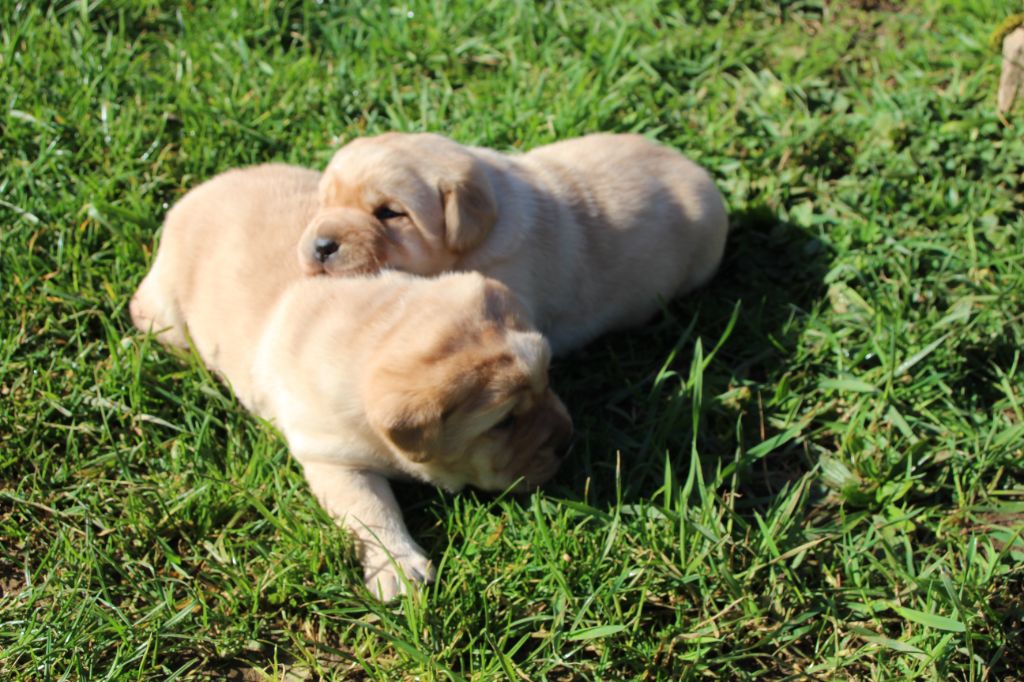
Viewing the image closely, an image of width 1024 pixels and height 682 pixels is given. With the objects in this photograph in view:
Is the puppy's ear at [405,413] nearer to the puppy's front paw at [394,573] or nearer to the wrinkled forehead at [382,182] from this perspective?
the puppy's front paw at [394,573]

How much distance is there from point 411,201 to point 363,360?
0.78 metres

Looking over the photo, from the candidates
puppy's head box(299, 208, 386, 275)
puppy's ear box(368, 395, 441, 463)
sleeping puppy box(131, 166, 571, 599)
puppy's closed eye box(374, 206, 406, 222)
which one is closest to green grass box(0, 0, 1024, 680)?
sleeping puppy box(131, 166, 571, 599)

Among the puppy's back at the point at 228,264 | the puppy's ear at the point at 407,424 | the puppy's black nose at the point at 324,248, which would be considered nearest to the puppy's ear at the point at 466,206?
the puppy's black nose at the point at 324,248

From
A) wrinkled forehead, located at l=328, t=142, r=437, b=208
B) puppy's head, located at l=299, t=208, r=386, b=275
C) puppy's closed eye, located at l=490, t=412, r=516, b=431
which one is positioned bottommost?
puppy's closed eye, located at l=490, t=412, r=516, b=431

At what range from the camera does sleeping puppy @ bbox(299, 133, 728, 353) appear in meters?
3.82

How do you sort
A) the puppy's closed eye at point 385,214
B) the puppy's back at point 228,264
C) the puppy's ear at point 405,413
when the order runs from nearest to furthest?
the puppy's ear at point 405,413
the puppy's back at point 228,264
the puppy's closed eye at point 385,214

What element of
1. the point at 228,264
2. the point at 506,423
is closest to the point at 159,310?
the point at 228,264

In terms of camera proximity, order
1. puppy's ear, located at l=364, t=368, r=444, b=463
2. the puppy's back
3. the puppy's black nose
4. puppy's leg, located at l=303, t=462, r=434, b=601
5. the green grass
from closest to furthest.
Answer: puppy's ear, located at l=364, t=368, r=444, b=463, the green grass, puppy's leg, located at l=303, t=462, r=434, b=601, the puppy's black nose, the puppy's back

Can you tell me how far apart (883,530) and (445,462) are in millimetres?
1444

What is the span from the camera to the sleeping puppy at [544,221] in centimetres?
382

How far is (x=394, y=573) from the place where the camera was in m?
3.30

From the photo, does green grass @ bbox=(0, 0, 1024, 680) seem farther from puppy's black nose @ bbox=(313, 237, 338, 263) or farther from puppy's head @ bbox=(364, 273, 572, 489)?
puppy's black nose @ bbox=(313, 237, 338, 263)

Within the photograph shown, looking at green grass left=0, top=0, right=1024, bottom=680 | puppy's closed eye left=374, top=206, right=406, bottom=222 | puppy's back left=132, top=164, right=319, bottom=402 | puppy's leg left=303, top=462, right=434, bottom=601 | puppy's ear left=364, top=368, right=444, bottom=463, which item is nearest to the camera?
puppy's ear left=364, top=368, right=444, bottom=463

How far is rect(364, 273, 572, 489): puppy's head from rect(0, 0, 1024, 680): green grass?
193 millimetres
